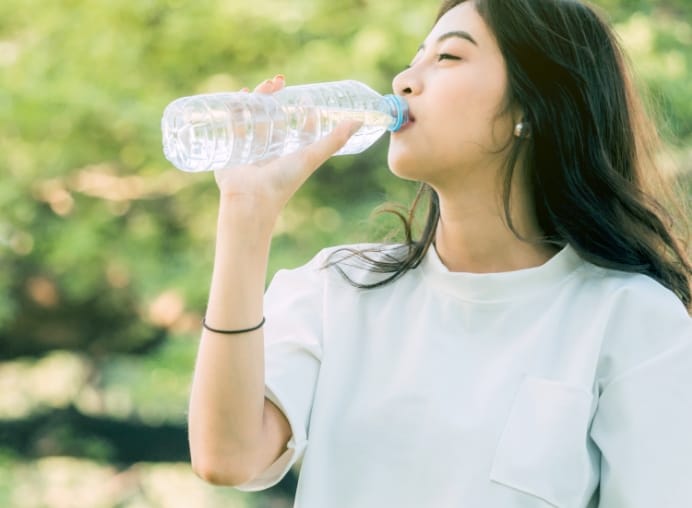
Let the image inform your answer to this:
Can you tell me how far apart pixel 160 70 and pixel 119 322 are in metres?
1.03

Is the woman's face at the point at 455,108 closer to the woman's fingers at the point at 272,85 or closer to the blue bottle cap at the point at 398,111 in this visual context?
the blue bottle cap at the point at 398,111

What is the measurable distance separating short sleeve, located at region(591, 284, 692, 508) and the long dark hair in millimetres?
169

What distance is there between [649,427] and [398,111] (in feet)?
1.81

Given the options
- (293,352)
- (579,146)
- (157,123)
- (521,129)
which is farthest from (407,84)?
(157,123)

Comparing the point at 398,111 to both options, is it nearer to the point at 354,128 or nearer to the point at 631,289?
the point at 354,128

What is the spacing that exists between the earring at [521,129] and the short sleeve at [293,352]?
0.36 metres

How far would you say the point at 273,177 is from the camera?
1.34 m

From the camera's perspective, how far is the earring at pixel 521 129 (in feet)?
4.91

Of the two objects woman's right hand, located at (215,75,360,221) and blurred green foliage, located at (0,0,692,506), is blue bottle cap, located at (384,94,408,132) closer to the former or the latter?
woman's right hand, located at (215,75,360,221)

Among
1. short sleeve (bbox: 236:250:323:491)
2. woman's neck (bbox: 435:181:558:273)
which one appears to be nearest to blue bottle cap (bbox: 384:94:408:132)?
woman's neck (bbox: 435:181:558:273)

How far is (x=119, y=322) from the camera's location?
4.02 metres

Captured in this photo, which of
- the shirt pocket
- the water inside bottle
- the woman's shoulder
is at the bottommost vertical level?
the shirt pocket

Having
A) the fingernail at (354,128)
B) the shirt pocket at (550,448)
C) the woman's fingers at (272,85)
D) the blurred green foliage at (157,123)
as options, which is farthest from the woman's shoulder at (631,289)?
the blurred green foliage at (157,123)

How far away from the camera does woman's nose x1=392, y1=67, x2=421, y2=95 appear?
4.77ft
